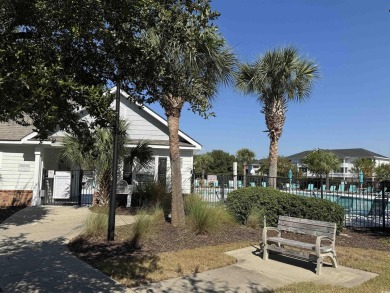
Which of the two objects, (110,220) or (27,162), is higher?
(27,162)

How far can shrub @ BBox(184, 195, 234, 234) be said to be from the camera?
9.74m

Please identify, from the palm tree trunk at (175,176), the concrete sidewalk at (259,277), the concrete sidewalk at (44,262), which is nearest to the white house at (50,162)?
the concrete sidewalk at (44,262)

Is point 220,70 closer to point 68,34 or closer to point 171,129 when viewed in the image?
point 171,129

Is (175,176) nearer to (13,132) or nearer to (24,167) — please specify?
(24,167)

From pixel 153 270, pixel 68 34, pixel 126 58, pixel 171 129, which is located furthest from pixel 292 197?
pixel 68 34

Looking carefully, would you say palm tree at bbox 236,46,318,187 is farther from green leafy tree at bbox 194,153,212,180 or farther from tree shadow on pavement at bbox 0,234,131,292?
green leafy tree at bbox 194,153,212,180

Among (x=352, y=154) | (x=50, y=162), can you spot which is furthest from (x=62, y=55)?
(x=352, y=154)

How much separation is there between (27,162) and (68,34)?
15.4 metres

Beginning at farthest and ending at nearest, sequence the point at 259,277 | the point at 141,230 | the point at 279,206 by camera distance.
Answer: the point at 279,206, the point at 141,230, the point at 259,277

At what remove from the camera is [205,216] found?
9812 millimetres

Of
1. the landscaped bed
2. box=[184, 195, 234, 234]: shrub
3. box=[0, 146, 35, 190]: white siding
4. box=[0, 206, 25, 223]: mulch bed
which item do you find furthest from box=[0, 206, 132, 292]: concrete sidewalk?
box=[0, 146, 35, 190]: white siding

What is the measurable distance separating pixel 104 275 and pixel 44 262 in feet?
4.62

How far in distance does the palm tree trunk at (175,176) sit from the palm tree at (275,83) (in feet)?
19.0

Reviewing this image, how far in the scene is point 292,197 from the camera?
11.1 metres
